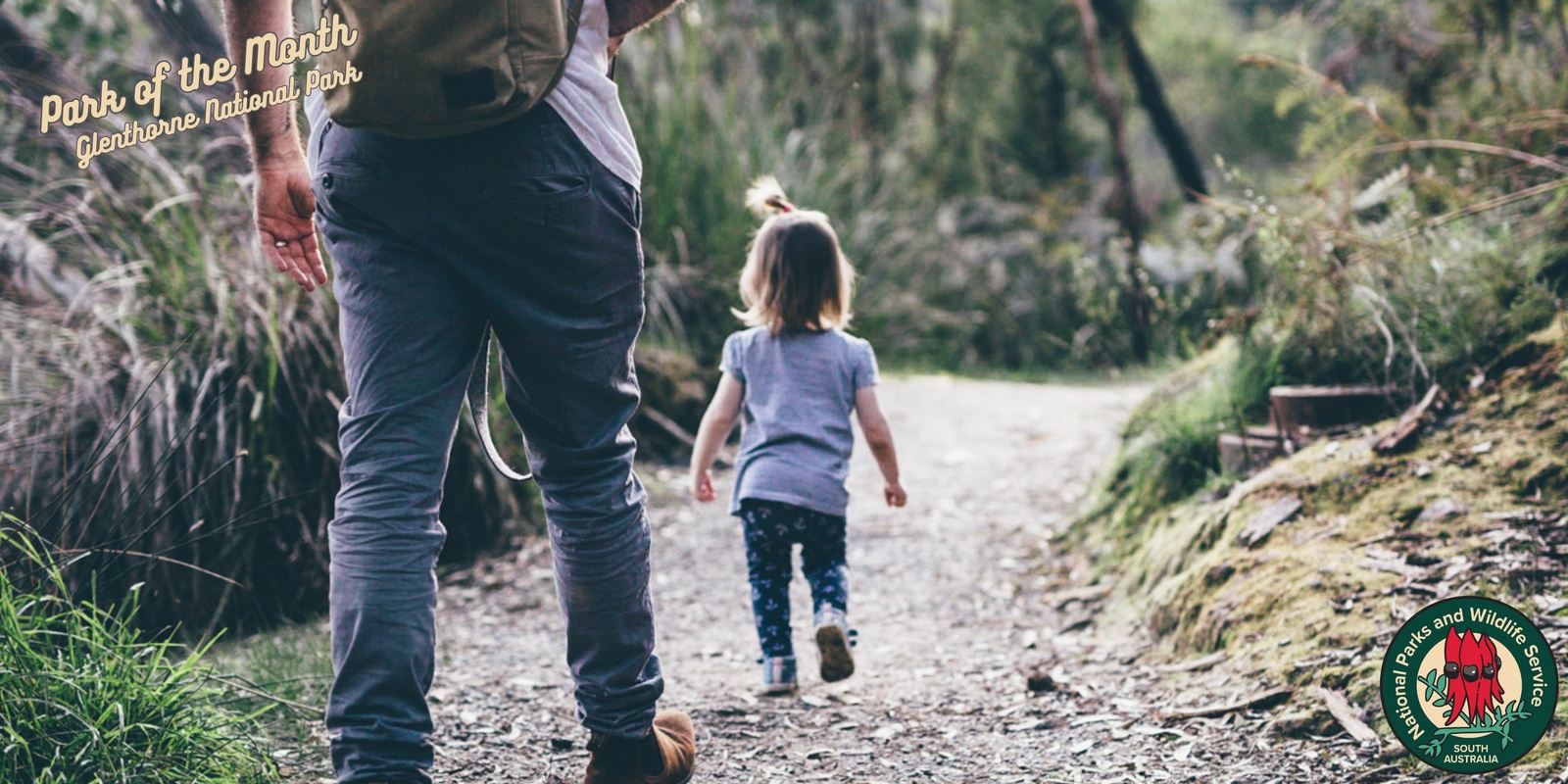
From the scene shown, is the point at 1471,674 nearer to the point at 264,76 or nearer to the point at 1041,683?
the point at 1041,683

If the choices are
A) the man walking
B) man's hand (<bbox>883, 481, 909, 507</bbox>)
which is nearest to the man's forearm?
the man walking

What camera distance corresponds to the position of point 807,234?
3145mm

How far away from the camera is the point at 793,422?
3057 mm

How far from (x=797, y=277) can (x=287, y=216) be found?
1.57 metres

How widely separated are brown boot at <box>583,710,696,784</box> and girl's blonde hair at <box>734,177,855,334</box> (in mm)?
1304

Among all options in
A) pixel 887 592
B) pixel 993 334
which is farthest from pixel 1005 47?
pixel 887 592

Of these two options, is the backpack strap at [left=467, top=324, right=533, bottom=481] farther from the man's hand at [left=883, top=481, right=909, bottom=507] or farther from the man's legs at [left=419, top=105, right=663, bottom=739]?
the man's hand at [left=883, top=481, right=909, bottom=507]

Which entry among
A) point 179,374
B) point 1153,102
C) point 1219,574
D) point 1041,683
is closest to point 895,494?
point 1041,683

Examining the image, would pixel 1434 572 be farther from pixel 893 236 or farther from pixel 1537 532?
pixel 893 236

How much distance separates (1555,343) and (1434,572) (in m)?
0.98

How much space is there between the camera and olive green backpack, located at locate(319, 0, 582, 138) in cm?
158

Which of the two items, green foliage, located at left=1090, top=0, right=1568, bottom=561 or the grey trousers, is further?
green foliage, located at left=1090, top=0, right=1568, bottom=561

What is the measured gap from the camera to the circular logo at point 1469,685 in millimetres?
1974

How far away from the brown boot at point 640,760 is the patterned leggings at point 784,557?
90 cm
